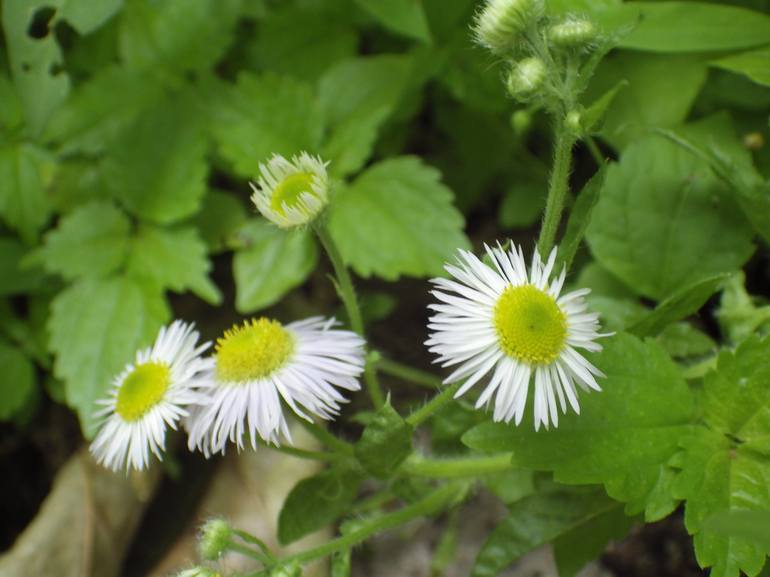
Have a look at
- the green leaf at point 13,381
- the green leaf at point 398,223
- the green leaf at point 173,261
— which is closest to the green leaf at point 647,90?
the green leaf at point 398,223

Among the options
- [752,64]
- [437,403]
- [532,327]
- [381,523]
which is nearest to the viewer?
[532,327]

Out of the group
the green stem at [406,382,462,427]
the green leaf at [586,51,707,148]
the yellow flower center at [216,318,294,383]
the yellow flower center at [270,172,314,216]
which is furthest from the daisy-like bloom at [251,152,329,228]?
the green leaf at [586,51,707,148]

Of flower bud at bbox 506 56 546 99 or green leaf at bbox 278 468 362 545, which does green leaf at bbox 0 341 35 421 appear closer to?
green leaf at bbox 278 468 362 545

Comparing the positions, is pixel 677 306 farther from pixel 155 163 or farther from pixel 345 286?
pixel 155 163

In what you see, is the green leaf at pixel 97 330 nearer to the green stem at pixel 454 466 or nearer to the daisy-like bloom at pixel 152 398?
the daisy-like bloom at pixel 152 398

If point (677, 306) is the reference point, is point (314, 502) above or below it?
below

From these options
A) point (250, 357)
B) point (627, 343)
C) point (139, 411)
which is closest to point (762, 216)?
point (627, 343)

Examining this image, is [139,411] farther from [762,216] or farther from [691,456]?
[762,216]

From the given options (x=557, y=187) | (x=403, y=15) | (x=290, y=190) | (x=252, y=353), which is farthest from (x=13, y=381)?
(x=557, y=187)
